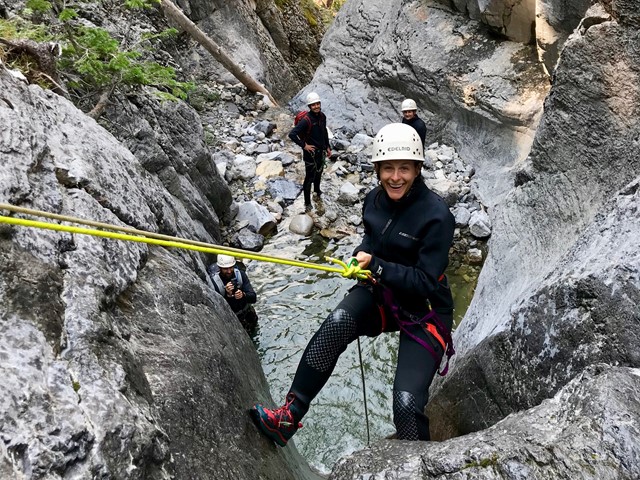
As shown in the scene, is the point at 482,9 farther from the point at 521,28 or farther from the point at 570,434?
the point at 570,434

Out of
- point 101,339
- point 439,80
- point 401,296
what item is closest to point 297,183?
point 439,80

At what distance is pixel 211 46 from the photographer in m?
16.1

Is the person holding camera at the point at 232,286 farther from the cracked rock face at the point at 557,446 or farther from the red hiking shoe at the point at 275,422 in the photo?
the cracked rock face at the point at 557,446

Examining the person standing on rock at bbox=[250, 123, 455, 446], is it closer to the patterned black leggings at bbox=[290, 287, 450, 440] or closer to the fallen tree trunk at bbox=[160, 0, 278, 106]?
the patterned black leggings at bbox=[290, 287, 450, 440]

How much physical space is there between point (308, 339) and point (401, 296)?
362 cm

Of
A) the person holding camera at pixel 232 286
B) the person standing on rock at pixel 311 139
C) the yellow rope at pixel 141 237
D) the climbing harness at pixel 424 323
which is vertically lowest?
the person holding camera at pixel 232 286

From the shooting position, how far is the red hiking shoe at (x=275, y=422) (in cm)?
363

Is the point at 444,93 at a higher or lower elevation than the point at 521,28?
lower

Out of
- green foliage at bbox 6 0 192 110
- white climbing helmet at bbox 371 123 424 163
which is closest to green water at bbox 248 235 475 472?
white climbing helmet at bbox 371 123 424 163

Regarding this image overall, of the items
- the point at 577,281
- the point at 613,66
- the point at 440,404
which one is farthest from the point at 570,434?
the point at 613,66

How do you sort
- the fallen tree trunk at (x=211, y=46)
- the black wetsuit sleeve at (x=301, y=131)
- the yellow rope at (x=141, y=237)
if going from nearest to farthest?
the yellow rope at (x=141, y=237)
the black wetsuit sleeve at (x=301, y=131)
the fallen tree trunk at (x=211, y=46)

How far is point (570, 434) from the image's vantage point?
2256 mm

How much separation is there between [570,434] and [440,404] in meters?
2.48

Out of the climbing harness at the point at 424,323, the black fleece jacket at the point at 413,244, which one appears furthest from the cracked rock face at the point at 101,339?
the black fleece jacket at the point at 413,244
